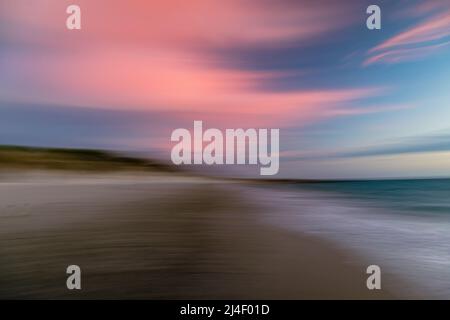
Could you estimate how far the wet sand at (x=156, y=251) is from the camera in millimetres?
1645

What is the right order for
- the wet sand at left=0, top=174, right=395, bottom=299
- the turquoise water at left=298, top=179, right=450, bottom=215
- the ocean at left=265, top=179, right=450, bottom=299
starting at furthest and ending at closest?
the turquoise water at left=298, top=179, right=450, bottom=215, the ocean at left=265, top=179, right=450, bottom=299, the wet sand at left=0, top=174, right=395, bottom=299

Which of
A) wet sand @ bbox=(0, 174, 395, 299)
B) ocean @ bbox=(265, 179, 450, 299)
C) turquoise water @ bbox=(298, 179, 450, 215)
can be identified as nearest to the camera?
wet sand @ bbox=(0, 174, 395, 299)

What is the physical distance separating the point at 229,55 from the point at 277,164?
550 mm

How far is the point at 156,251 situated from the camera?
1863mm

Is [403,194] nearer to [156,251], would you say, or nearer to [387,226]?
[387,226]

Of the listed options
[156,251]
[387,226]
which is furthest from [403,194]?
[156,251]

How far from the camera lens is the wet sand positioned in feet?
5.40

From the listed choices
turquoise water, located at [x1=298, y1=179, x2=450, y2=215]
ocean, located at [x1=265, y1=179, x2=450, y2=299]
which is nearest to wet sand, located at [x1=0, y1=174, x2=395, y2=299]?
ocean, located at [x1=265, y1=179, x2=450, y2=299]

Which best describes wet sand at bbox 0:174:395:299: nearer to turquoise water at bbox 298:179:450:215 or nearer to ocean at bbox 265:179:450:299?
ocean at bbox 265:179:450:299

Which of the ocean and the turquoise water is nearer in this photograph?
the ocean

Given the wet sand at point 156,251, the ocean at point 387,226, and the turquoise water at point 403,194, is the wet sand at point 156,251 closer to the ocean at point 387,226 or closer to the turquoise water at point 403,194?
the ocean at point 387,226

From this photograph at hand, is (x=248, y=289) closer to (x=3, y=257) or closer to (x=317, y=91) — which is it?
(x=317, y=91)

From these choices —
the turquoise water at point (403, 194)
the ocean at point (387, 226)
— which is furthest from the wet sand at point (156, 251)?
the turquoise water at point (403, 194)
